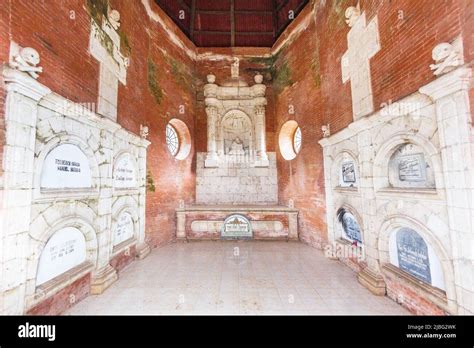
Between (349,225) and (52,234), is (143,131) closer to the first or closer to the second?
(52,234)

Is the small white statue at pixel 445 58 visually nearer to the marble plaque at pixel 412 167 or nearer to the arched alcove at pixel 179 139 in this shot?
the marble plaque at pixel 412 167

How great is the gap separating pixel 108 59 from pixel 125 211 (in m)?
3.91

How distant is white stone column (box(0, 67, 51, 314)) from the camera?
106 inches

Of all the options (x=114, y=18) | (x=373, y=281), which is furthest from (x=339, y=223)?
(x=114, y=18)

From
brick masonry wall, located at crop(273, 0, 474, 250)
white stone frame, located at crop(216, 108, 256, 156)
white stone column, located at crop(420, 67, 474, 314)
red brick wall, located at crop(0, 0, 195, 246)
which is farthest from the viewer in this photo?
white stone frame, located at crop(216, 108, 256, 156)

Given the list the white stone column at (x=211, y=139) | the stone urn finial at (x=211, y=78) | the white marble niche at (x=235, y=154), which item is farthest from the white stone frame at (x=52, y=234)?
the stone urn finial at (x=211, y=78)

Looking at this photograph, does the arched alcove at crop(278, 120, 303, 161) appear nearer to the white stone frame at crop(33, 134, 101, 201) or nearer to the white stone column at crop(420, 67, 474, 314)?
the white stone column at crop(420, 67, 474, 314)

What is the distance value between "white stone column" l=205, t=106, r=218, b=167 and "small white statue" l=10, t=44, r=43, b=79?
688 cm

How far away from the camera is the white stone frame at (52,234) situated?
3039 millimetres

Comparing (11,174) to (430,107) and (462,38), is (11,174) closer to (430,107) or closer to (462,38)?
(430,107)

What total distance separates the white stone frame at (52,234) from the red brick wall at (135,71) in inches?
54.1

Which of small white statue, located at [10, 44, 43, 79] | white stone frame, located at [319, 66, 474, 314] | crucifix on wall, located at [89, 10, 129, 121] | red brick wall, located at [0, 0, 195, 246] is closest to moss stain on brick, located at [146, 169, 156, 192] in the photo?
red brick wall, located at [0, 0, 195, 246]

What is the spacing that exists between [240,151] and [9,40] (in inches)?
314

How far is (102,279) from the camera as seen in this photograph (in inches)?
169
